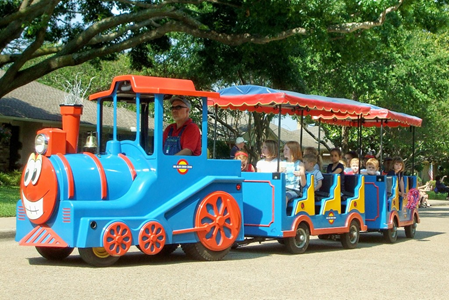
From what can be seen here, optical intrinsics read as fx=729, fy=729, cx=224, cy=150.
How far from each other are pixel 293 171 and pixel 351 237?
1980 millimetres

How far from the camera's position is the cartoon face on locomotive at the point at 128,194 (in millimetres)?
8617

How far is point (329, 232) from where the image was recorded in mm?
11750

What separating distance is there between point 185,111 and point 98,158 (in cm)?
138

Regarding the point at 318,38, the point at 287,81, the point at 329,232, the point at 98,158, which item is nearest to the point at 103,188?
the point at 98,158

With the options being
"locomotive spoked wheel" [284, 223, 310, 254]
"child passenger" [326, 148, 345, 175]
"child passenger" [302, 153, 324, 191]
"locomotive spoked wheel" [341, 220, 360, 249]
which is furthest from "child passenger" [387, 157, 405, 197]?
"locomotive spoked wheel" [284, 223, 310, 254]

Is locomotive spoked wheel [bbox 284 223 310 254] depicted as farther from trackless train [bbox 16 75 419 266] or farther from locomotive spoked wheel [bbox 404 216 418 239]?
locomotive spoked wheel [bbox 404 216 418 239]

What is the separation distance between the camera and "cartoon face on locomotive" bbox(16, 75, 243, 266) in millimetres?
8617

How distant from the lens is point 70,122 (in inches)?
372

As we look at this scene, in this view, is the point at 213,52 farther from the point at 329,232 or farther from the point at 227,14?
the point at 329,232

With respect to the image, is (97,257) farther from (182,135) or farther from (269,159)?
(269,159)

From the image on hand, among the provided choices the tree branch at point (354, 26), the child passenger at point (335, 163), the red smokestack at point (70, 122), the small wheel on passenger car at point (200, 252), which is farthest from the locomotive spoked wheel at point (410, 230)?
the red smokestack at point (70, 122)

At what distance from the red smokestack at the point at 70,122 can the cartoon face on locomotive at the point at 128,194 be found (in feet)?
0.04

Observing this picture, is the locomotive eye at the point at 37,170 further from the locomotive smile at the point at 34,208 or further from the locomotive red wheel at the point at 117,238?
the locomotive red wheel at the point at 117,238

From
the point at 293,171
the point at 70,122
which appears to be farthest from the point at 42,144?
the point at 293,171
